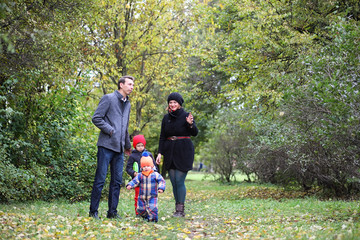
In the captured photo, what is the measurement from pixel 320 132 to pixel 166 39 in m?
12.0

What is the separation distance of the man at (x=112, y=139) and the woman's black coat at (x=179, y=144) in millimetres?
850

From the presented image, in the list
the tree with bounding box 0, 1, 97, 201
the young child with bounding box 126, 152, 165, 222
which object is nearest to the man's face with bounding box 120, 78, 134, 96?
the young child with bounding box 126, 152, 165, 222

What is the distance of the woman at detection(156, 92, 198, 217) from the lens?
7.42m

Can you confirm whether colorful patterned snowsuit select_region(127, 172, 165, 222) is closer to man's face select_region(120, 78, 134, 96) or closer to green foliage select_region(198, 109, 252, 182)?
man's face select_region(120, 78, 134, 96)

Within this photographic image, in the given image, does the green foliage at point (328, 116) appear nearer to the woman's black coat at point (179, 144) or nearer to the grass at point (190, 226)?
the grass at point (190, 226)

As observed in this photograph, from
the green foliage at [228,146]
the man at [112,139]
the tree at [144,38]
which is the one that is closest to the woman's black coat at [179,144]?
the man at [112,139]

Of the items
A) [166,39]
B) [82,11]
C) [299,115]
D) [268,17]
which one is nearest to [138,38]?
[166,39]

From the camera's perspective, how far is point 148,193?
697 centimetres

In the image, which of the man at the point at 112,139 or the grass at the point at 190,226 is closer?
the grass at the point at 190,226

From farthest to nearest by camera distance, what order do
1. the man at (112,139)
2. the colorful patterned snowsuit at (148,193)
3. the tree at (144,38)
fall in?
the tree at (144,38)
the colorful patterned snowsuit at (148,193)
the man at (112,139)

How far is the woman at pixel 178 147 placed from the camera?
7422 mm

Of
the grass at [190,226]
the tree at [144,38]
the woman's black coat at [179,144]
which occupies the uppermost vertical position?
the tree at [144,38]

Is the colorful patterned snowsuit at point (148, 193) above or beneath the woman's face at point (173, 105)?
beneath

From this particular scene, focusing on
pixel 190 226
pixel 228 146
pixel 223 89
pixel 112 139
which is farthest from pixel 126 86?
pixel 228 146
